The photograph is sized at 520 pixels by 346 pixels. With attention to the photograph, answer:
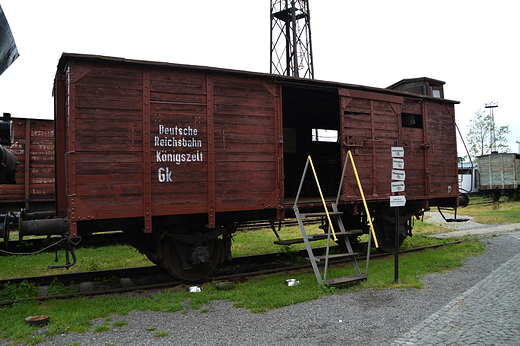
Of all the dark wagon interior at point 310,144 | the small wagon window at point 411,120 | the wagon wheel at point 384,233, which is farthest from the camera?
the dark wagon interior at point 310,144

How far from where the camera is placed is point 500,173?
84.7ft

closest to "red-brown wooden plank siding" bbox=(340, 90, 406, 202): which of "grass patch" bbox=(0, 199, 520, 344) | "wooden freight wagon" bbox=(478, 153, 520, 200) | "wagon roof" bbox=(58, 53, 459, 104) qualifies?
"wagon roof" bbox=(58, 53, 459, 104)

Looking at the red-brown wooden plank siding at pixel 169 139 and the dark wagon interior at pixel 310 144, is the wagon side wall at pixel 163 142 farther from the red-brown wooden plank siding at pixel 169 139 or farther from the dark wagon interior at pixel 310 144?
the dark wagon interior at pixel 310 144

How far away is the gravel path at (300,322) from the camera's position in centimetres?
409

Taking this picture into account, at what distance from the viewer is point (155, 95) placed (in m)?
6.13

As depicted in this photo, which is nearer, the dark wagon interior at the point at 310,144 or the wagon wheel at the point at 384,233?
the wagon wheel at the point at 384,233

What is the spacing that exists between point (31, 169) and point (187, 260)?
26.0ft

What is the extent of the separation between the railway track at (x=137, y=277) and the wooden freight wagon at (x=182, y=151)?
1.64 ft

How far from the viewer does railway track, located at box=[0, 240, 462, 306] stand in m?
6.08

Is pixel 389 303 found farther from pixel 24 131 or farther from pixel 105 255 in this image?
pixel 24 131

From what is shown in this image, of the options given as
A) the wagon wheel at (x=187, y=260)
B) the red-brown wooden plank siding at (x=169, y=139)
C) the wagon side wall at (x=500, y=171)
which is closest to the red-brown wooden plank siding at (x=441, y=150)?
the red-brown wooden plank siding at (x=169, y=139)

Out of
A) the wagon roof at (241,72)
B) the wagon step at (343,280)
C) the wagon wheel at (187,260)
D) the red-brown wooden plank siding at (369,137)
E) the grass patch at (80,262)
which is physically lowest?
the grass patch at (80,262)

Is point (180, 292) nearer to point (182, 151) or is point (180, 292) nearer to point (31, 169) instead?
point (182, 151)

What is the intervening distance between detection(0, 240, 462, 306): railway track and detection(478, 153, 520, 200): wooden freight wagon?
24.4m
